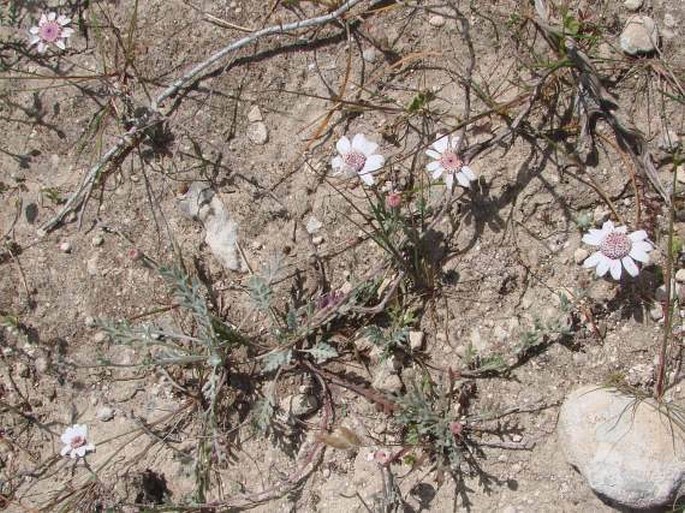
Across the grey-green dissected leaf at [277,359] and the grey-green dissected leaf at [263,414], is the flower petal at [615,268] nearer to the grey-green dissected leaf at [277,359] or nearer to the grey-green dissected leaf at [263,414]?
the grey-green dissected leaf at [277,359]

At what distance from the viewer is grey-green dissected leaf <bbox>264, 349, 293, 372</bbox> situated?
3.05 m

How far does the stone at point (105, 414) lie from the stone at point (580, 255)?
2.20 m

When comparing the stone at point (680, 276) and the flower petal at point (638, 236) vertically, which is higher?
the flower petal at point (638, 236)

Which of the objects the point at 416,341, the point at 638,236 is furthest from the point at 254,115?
the point at 638,236

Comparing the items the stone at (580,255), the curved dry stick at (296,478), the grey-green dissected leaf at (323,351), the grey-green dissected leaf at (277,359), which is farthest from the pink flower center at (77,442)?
the stone at (580,255)

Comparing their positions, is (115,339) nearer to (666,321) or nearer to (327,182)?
(327,182)

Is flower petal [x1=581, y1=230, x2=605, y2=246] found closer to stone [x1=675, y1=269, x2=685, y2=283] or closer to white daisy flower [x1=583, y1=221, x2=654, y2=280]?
white daisy flower [x1=583, y1=221, x2=654, y2=280]

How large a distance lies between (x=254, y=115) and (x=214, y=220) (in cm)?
53

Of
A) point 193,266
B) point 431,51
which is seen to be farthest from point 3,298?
point 431,51

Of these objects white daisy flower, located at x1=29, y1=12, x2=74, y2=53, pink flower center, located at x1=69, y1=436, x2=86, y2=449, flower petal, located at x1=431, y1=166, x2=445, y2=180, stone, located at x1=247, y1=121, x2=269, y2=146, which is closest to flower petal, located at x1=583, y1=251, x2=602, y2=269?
flower petal, located at x1=431, y1=166, x2=445, y2=180

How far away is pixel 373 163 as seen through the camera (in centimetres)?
302

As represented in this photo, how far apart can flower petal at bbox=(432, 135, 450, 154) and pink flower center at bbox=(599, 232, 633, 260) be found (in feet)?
2.48

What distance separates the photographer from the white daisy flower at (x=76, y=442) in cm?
323

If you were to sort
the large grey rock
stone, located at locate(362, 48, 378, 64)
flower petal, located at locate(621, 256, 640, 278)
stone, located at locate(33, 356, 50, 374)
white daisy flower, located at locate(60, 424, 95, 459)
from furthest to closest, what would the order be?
stone, located at locate(33, 356, 50, 374) < stone, located at locate(362, 48, 378, 64) < white daisy flower, located at locate(60, 424, 95, 459) < flower petal, located at locate(621, 256, 640, 278) < the large grey rock
